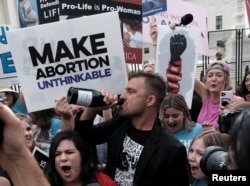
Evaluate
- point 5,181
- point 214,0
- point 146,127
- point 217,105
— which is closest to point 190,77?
point 217,105

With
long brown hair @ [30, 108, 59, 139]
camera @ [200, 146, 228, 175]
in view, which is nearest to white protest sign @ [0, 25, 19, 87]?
long brown hair @ [30, 108, 59, 139]

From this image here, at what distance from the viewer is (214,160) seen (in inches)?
43.6

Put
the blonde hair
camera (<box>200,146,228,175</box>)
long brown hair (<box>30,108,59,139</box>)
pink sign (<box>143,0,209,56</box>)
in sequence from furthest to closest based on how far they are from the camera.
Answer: pink sign (<box>143,0,209,56</box>) → long brown hair (<box>30,108,59,139</box>) → the blonde hair → camera (<box>200,146,228,175</box>)

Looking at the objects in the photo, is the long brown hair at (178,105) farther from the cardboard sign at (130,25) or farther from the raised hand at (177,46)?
the cardboard sign at (130,25)

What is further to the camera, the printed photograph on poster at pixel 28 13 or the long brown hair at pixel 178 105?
the printed photograph on poster at pixel 28 13

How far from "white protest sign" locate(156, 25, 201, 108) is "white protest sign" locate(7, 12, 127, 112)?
922 millimetres

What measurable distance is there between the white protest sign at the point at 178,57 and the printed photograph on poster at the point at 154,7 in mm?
1104

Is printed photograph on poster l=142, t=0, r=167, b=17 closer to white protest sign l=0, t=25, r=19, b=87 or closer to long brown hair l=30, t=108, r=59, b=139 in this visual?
white protest sign l=0, t=25, r=19, b=87

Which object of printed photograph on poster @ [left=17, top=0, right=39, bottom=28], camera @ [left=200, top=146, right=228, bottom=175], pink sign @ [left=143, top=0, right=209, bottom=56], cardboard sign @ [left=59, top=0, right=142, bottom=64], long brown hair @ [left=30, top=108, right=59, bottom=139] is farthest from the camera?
pink sign @ [left=143, top=0, right=209, bottom=56]

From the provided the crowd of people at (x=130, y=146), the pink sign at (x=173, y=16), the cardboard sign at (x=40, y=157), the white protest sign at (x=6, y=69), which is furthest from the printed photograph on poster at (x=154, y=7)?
the cardboard sign at (x=40, y=157)

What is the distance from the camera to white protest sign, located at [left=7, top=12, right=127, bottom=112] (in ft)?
8.15

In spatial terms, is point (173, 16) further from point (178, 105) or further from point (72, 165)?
point (72, 165)

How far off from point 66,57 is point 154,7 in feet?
7.27

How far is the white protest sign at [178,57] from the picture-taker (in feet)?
11.0
